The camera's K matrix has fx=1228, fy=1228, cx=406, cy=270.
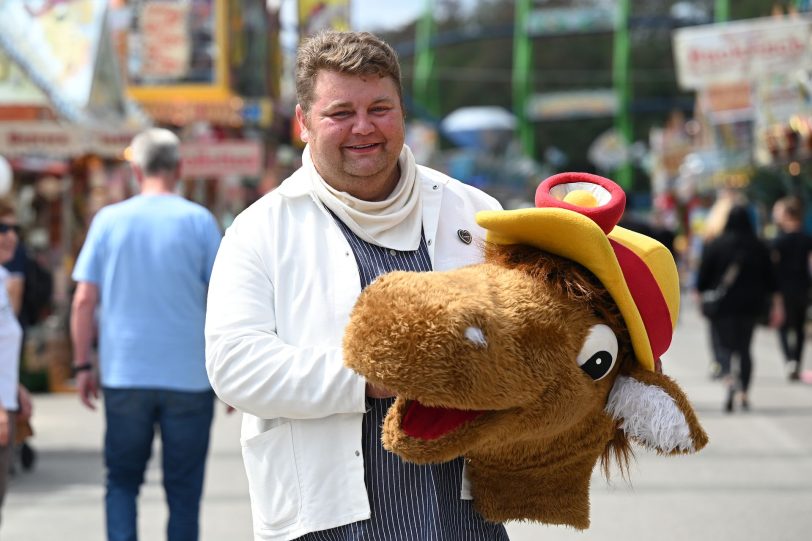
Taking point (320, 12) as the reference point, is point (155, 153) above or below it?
below

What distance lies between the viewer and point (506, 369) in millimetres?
2373

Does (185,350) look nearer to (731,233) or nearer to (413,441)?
(413,441)

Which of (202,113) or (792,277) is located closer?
(792,277)

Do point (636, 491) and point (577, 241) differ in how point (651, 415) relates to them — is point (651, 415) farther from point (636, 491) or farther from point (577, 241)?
point (636, 491)

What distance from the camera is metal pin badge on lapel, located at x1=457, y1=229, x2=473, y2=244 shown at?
296 centimetres

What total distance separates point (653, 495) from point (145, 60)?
1202 centimetres

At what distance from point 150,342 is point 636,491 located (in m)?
3.50

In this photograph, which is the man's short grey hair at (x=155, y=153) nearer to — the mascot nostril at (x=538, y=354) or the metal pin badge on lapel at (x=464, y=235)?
the metal pin badge on lapel at (x=464, y=235)

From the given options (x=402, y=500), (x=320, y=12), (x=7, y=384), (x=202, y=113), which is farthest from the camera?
(x=320, y=12)

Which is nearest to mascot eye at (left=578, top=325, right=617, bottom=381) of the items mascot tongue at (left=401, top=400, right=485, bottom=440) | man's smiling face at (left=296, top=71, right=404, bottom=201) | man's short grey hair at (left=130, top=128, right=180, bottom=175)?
mascot tongue at (left=401, top=400, right=485, bottom=440)

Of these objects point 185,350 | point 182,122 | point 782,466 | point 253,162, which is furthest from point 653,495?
point 182,122

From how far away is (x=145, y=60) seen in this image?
17.3 m

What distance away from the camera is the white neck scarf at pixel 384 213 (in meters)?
2.86

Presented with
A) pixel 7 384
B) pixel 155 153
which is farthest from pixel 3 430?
pixel 155 153
